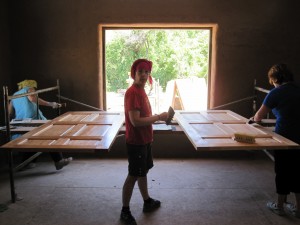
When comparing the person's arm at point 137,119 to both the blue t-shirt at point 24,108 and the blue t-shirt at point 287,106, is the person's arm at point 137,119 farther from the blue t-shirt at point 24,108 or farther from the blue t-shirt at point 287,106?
the blue t-shirt at point 24,108

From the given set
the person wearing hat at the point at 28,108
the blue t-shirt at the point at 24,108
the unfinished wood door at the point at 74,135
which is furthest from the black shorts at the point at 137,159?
the blue t-shirt at the point at 24,108

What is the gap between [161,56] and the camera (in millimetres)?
5188

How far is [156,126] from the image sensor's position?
15.6 ft

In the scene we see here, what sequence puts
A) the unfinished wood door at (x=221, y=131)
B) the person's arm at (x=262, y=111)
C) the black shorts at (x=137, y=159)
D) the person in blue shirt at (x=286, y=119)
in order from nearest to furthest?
the unfinished wood door at (x=221, y=131)
the black shorts at (x=137, y=159)
the person in blue shirt at (x=286, y=119)
the person's arm at (x=262, y=111)

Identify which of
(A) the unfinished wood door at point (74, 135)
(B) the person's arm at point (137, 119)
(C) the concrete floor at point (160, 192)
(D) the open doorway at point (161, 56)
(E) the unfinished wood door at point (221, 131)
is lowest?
(C) the concrete floor at point (160, 192)

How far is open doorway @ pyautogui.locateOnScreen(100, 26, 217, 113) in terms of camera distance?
510 centimetres

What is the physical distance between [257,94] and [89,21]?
9.06 ft

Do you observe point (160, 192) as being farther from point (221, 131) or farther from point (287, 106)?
point (287, 106)

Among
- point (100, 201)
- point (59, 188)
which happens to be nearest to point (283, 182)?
point (100, 201)

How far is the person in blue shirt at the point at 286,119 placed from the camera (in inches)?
118

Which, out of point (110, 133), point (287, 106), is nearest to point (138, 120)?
point (110, 133)

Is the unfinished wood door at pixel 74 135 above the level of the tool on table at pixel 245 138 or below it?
below

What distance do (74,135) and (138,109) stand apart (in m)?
0.75

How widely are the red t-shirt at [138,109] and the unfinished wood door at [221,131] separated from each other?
1.42ft
